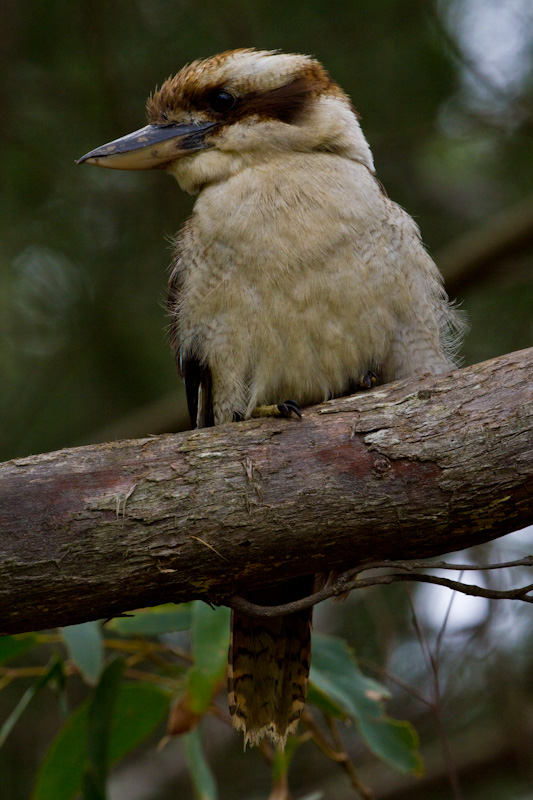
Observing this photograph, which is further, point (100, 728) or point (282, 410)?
point (100, 728)

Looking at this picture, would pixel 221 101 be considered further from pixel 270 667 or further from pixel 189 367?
pixel 270 667

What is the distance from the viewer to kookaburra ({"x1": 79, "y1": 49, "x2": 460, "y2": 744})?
7.41 ft

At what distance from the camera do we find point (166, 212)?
12.9 ft

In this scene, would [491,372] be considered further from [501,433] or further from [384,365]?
[384,365]

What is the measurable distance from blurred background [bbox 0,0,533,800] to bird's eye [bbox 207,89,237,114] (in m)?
1.17

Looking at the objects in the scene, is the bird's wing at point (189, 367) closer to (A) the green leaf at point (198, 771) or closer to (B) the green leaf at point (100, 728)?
(B) the green leaf at point (100, 728)

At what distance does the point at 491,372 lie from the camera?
1.93 m

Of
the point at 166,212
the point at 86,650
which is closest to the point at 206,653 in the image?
the point at 86,650

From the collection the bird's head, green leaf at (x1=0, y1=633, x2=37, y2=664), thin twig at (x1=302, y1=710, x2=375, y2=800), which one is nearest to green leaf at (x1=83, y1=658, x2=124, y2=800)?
green leaf at (x1=0, y1=633, x2=37, y2=664)

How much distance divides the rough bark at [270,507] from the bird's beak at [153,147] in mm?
955

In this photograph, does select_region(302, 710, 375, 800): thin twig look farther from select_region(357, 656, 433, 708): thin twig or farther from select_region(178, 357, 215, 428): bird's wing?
select_region(178, 357, 215, 428): bird's wing

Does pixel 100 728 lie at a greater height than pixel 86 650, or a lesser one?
lesser

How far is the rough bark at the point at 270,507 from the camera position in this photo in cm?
183

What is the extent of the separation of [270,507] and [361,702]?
32.5 inches
